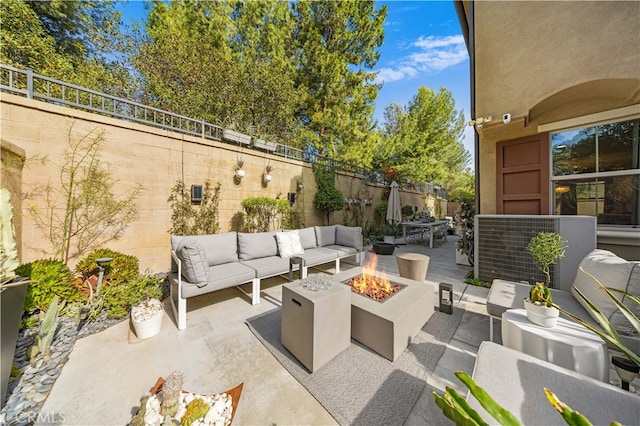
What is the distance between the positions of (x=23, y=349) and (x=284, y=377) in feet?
9.62

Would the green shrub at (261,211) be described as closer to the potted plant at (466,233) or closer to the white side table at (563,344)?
the potted plant at (466,233)

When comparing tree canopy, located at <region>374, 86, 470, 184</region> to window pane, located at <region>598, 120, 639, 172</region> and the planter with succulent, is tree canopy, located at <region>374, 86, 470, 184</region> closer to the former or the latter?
window pane, located at <region>598, 120, 639, 172</region>

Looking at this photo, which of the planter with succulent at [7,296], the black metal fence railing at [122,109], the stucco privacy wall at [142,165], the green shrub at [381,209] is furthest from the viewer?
the green shrub at [381,209]

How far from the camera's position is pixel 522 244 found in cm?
410

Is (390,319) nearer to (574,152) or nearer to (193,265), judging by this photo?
(193,265)

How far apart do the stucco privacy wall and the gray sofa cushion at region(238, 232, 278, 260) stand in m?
1.63

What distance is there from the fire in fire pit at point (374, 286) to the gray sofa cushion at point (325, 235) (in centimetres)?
245

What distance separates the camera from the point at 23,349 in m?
2.39

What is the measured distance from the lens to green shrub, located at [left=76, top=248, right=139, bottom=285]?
138 inches

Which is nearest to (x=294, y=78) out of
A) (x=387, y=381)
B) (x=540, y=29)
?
(x=540, y=29)

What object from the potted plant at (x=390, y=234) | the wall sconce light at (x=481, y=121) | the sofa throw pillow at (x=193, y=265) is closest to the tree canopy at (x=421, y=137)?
the potted plant at (x=390, y=234)

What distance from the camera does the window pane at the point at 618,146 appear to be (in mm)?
3658

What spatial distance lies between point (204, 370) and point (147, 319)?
3.71 feet

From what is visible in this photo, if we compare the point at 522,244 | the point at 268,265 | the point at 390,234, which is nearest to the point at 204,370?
the point at 268,265
